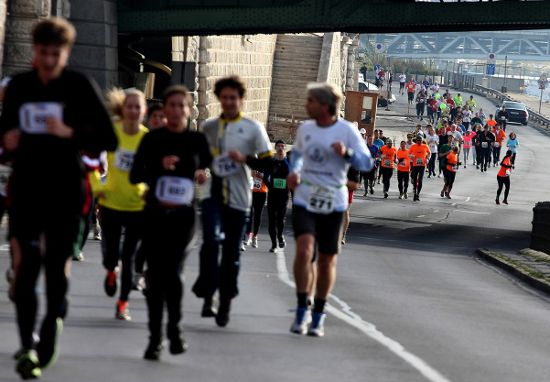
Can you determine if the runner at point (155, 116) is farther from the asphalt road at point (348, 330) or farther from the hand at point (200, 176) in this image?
the hand at point (200, 176)

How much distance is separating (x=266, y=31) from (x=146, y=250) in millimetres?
24484

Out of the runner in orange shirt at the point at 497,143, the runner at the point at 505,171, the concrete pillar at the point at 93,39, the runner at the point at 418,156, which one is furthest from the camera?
the runner in orange shirt at the point at 497,143

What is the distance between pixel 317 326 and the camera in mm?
11312

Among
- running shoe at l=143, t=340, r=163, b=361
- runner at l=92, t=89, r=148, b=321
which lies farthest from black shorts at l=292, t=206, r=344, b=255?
running shoe at l=143, t=340, r=163, b=361

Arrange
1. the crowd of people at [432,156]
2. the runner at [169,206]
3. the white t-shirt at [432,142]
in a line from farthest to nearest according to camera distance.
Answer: the white t-shirt at [432,142]
the crowd of people at [432,156]
the runner at [169,206]

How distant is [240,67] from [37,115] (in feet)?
149

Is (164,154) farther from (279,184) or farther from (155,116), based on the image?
(279,184)

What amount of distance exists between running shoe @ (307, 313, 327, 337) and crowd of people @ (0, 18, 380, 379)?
17mm

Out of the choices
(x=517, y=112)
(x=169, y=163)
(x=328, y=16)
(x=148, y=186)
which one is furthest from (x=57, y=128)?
(x=517, y=112)

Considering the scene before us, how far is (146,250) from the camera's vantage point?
9188 millimetres

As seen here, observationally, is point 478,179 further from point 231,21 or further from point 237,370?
point 237,370

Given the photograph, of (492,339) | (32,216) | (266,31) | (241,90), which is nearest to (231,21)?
(266,31)

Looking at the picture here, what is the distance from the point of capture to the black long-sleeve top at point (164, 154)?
30.3ft

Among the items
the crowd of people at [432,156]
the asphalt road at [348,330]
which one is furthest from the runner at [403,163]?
the asphalt road at [348,330]
